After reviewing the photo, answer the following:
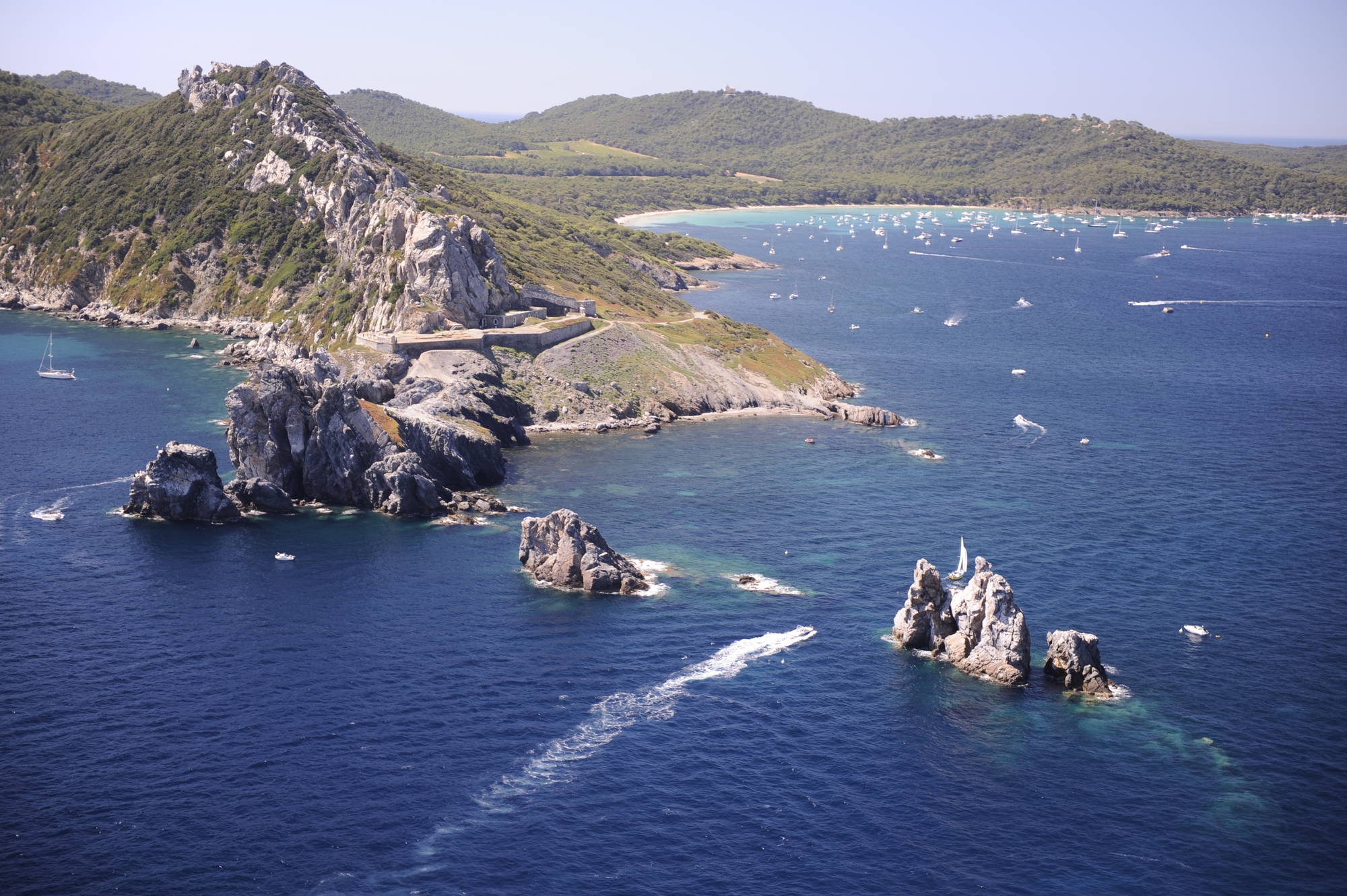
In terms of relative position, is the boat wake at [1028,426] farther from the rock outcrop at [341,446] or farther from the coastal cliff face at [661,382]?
the rock outcrop at [341,446]

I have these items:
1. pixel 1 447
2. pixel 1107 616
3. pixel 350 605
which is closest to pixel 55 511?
pixel 1 447

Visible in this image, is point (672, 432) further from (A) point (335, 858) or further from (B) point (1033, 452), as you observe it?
(A) point (335, 858)

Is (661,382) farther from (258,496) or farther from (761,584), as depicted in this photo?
(761,584)

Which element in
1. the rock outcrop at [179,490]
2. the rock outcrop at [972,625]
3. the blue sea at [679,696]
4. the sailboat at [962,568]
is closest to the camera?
the blue sea at [679,696]

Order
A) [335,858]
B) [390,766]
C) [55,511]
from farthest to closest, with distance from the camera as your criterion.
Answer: [55,511]
[390,766]
[335,858]

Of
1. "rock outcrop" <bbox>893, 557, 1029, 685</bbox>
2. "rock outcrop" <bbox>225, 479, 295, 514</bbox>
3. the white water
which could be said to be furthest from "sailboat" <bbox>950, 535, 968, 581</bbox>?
"rock outcrop" <bbox>225, 479, 295, 514</bbox>

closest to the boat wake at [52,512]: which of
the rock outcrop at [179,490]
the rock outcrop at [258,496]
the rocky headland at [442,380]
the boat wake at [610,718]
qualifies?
the rock outcrop at [179,490]
